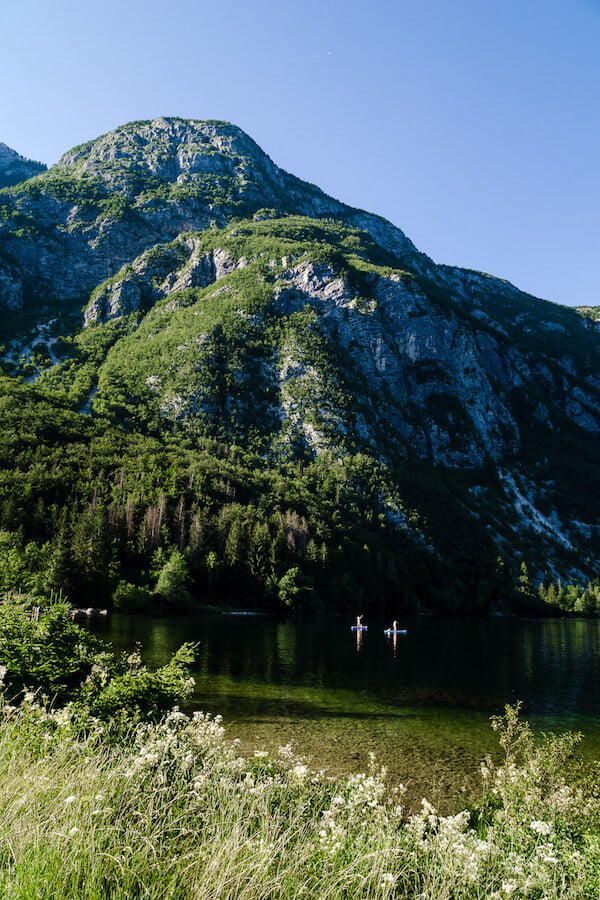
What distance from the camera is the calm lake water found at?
1642cm

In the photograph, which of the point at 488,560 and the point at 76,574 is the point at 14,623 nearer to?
the point at 76,574

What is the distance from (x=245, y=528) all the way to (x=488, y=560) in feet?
269

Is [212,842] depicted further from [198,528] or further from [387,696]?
[198,528]

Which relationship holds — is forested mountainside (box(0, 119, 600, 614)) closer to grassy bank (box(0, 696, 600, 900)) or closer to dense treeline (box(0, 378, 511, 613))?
dense treeline (box(0, 378, 511, 613))

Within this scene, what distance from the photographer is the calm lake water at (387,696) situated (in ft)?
53.9

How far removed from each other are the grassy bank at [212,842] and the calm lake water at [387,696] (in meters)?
7.97

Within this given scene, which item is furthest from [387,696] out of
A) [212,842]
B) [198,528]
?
[198,528]

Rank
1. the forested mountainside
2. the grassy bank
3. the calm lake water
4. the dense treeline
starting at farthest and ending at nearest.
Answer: the forested mountainside
the dense treeline
the calm lake water
the grassy bank

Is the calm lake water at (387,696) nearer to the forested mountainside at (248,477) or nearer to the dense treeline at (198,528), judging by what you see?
the forested mountainside at (248,477)

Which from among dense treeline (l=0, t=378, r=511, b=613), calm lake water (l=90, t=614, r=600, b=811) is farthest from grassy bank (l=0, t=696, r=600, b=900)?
dense treeline (l=0, t=378, r=511, b=613)

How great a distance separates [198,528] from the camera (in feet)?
314

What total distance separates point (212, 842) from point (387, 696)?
24398 millimetres

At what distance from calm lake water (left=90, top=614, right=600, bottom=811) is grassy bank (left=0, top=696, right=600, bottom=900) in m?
7.97

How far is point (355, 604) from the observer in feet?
353
